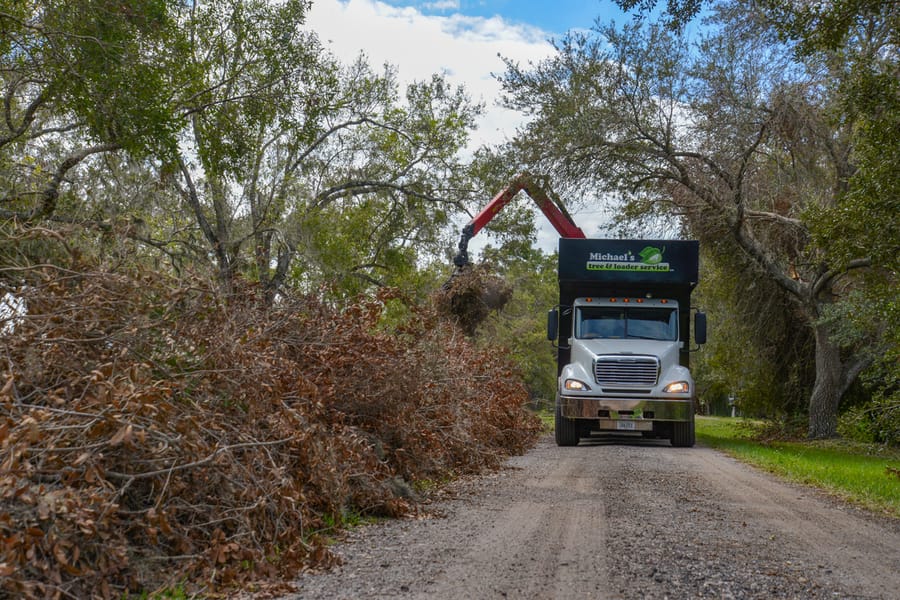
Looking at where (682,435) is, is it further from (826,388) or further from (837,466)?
(826,388)

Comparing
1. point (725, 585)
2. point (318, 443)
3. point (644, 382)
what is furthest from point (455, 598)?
point (644, 382)

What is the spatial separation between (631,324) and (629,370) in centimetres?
126

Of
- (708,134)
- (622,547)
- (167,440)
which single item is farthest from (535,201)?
(167,440)

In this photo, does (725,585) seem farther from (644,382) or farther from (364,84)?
(364,84)

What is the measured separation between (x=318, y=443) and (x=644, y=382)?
10963 millimetres

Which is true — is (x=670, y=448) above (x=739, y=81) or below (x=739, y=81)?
below

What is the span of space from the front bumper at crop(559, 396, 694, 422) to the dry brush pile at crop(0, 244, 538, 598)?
8.65 m

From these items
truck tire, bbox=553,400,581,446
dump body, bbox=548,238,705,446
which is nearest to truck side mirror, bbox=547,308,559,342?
dump body, bbox=548,238,705,446

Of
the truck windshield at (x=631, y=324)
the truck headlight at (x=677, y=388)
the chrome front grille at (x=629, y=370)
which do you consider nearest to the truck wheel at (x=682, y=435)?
the truck headlight at (x=677, y=388)

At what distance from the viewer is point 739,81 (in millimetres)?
19406

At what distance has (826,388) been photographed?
22781 millimetres

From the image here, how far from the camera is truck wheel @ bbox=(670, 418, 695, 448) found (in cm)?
1847

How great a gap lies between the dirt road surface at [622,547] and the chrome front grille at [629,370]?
6.06 metres

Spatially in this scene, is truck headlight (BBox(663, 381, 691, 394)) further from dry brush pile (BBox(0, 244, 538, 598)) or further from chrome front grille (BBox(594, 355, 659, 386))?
dry brush pile (BBox(0, 244, 538, 598))
